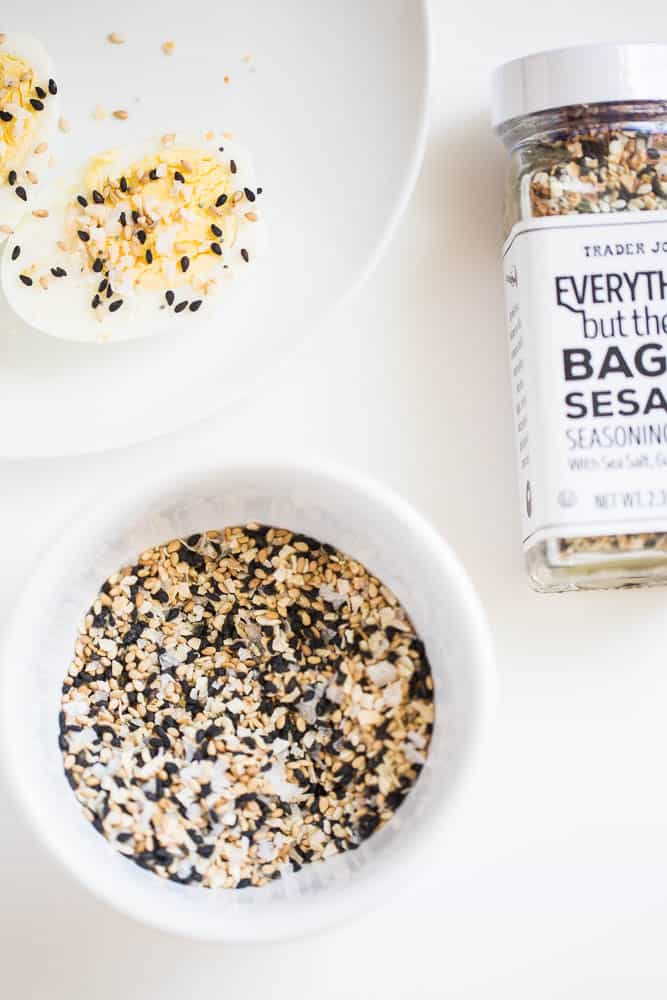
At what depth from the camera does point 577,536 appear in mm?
836

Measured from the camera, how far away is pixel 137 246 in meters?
0.92

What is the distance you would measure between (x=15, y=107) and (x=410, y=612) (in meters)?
0.53

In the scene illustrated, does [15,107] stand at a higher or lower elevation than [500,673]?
higher

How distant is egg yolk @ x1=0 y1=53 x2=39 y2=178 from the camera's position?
92 centimetres

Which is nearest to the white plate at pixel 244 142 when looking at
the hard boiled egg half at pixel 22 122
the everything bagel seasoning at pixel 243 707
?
the hard boiled egg half at pixel 22 122

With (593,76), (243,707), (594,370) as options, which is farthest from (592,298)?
(243,707)

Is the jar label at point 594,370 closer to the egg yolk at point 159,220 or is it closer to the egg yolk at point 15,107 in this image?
the egg yolk at point 159,220

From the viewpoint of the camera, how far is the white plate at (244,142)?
91 centimetres

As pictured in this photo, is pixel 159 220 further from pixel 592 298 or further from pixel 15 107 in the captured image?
pixel 592 298

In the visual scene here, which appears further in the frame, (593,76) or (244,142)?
(244,142)

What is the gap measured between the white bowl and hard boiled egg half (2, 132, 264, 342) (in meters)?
0.19

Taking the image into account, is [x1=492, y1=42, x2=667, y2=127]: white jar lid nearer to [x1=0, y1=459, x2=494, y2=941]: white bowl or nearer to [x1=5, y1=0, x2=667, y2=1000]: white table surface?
[x1=5, y1=0, x2=667, y2=1000]: white table surface

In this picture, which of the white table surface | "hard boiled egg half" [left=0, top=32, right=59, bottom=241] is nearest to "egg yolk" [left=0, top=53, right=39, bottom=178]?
"hard boiled egg half" [left=0, top=32, right=59, bottom=241]

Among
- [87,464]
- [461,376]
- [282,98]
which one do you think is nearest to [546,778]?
[461,376]
